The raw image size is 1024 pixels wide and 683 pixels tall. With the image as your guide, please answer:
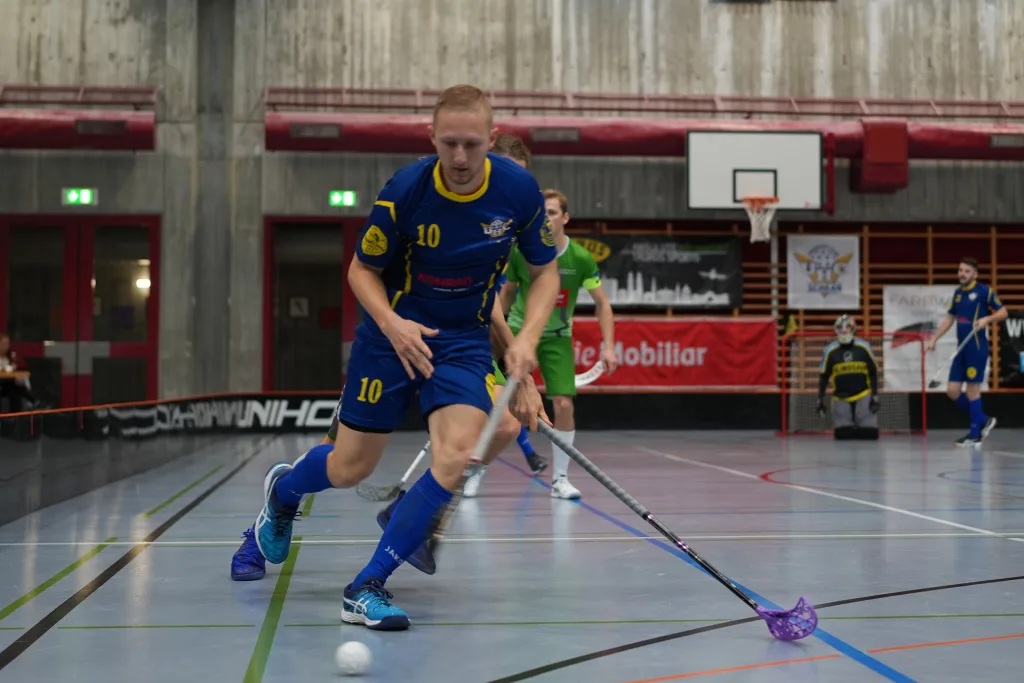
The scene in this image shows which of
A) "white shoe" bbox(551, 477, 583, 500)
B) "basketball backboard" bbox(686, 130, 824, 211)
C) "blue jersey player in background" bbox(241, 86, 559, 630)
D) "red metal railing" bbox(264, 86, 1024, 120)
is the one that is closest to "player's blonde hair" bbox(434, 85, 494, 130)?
"blue jersey player in background" bbox(241, 86, 559, 630)

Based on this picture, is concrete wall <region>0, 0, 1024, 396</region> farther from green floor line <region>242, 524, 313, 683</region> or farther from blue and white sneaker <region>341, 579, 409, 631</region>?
blue and white sneaker <region>341, 579, 409, 631</region>

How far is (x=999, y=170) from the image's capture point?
18047mm

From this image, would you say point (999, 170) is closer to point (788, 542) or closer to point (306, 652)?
point (788, 542)

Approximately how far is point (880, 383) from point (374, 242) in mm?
14945

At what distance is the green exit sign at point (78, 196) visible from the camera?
54.4 feet

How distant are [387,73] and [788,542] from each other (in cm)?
1359

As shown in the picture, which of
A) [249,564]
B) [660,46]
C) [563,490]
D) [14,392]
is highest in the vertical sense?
[660,46]

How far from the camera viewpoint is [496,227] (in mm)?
3535

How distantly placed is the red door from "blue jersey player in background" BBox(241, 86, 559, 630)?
557 inches

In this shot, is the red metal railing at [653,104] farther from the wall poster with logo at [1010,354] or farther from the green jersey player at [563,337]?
the green jersey player at [563,337]

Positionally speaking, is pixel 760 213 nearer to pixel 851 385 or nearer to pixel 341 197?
pixel 851 385

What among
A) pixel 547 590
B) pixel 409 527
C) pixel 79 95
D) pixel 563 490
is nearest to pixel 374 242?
pixel 409 527

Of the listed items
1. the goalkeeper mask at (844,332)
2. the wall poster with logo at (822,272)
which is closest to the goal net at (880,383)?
the wall poster with logo at (822,272)

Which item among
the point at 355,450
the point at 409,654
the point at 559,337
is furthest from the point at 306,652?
the point at 559,337
